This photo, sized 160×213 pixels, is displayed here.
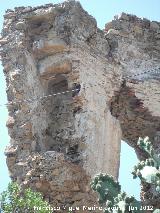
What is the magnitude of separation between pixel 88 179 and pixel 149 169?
417 cm

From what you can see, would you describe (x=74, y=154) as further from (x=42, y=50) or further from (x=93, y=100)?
(x=42, y=50)

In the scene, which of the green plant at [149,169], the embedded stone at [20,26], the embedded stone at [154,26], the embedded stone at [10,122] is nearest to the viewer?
the green plant at [149,169]

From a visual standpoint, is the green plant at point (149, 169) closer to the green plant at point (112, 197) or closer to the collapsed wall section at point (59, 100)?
the green plant at point (112, 197)

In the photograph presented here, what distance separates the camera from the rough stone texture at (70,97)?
8.87 m

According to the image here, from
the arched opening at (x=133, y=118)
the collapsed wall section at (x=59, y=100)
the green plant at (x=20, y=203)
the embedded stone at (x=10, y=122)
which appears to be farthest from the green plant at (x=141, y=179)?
the arched opening at (x=133, y=118)

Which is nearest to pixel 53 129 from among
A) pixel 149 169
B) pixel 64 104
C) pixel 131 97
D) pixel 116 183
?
pixel 64 104

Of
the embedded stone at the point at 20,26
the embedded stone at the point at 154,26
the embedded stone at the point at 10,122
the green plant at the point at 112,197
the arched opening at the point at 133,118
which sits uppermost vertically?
the embedded stone at the point at 154,26

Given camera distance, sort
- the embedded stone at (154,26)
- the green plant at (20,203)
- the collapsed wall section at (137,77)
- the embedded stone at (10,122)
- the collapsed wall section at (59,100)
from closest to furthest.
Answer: the green plant at (20,203)
the collapsed wall section at (59,100)
the embedded stone at (10,122)
the collapsed wall section at (137,77)
the embedded stone at (154,26)

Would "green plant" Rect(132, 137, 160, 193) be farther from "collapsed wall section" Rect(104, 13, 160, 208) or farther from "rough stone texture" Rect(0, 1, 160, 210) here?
"collapsed wall section" Rect(104, 13, 160, 208)

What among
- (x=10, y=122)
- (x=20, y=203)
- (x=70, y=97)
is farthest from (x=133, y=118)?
(x=20, y=203)

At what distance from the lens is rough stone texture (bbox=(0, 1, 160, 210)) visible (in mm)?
8867

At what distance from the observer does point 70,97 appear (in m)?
9.84

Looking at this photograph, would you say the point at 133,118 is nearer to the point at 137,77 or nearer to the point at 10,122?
the point at 137,77

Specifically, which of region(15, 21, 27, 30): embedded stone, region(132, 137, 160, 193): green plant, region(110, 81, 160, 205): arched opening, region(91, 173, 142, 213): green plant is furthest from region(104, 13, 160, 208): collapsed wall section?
region(132, 137, 160, 193): green plant
